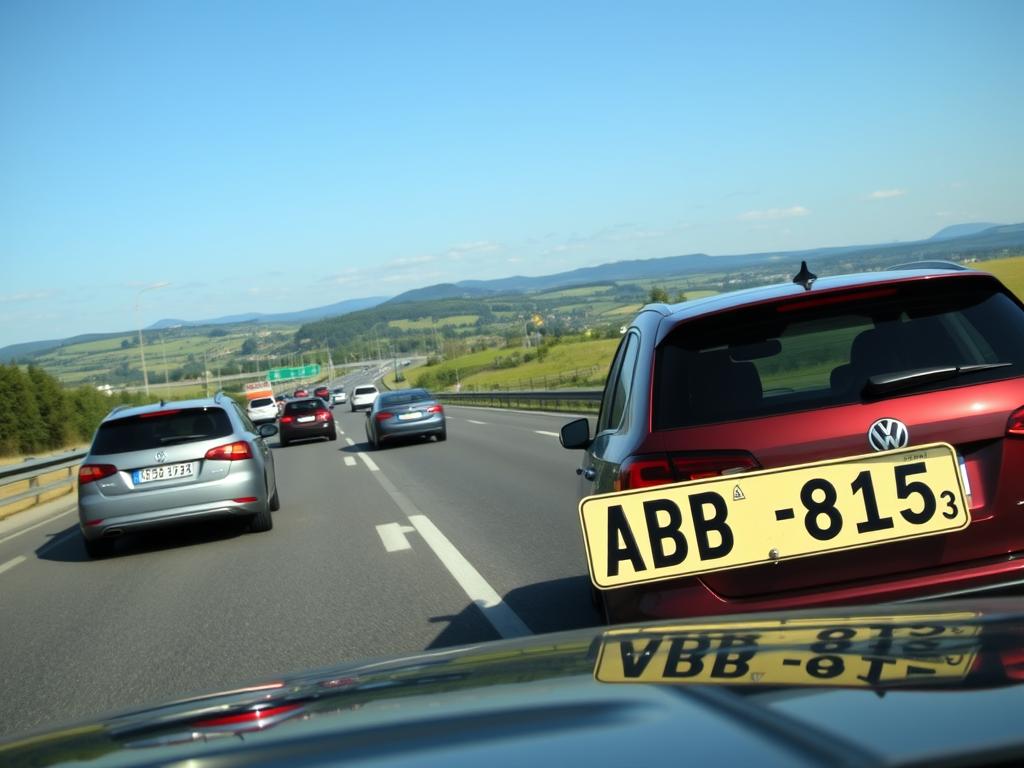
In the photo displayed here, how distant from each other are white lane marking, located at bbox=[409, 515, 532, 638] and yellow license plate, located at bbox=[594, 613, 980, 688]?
3330 mm

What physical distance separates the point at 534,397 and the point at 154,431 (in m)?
26.3

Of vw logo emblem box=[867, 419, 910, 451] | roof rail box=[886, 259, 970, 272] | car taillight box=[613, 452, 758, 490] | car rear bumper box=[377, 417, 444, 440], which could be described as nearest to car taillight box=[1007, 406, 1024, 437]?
vw logo emblem box=[867, 419, 910, 451]

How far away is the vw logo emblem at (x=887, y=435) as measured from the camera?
12.8 ft

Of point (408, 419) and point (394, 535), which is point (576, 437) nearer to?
point (394, 535)

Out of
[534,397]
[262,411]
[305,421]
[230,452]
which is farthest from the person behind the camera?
[262,411]

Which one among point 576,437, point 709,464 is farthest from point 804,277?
point 576,437

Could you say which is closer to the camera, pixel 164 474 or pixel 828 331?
pixel 828 331

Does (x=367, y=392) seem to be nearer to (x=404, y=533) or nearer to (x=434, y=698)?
(x=404, y=533)

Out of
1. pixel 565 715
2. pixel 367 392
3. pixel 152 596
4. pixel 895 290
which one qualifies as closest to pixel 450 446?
pixel 152 596

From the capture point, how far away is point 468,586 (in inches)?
315

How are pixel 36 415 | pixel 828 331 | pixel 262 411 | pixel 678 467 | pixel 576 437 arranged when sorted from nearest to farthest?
pixel 678 467
pixel 828 331
pixel 576 437
pixel 36 415
pixel 262 411

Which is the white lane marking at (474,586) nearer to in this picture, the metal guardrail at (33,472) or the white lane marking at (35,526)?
the white lane marking at (35,526)

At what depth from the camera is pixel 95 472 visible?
11492 millimetres

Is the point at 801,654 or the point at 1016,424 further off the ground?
the point at 1016,424
